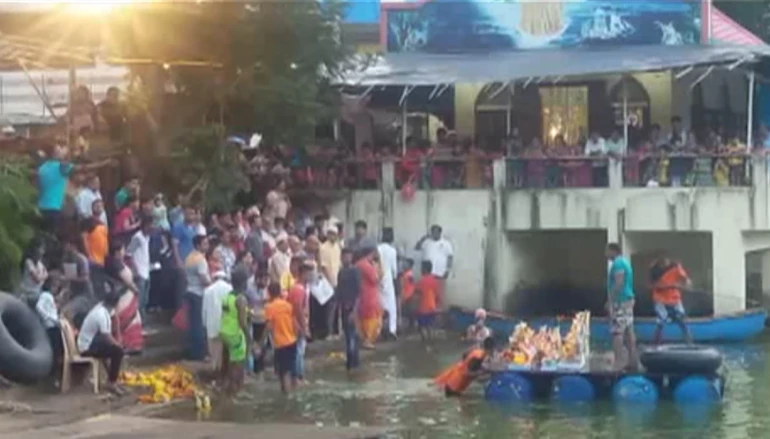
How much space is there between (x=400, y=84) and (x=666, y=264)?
9437mm

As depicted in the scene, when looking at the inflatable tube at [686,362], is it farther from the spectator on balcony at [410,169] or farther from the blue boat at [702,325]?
the spectator on balcony at [410,169]

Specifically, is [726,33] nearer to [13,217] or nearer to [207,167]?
[207,167]

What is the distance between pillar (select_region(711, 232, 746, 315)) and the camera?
105ft

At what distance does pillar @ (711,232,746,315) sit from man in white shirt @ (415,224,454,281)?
4.88 metres

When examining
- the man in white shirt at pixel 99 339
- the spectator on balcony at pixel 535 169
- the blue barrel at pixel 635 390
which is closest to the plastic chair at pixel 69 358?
the man in white shirt at pixel 99 339

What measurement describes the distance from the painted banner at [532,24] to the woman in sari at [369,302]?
11.0 meters

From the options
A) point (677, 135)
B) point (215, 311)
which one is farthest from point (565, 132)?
point (215, 311)

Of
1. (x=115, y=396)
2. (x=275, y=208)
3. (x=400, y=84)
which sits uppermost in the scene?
(x=400, y=84)

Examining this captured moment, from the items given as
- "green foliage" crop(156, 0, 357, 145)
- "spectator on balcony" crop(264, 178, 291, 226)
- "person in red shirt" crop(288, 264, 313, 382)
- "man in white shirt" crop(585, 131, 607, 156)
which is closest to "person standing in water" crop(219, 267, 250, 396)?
"person in red shirt" crop(288, 264, 313, 382)

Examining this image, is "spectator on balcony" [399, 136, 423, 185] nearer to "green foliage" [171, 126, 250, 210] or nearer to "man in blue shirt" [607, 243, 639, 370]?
"green foliage" [171, 126, 250, 210]

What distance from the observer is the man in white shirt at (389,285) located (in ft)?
94.5

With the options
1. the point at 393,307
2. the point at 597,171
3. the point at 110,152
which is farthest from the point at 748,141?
the point at 110,152

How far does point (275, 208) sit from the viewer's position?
28.4 metres

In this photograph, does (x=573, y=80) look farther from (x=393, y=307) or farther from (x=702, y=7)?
(x=393, y=307)
